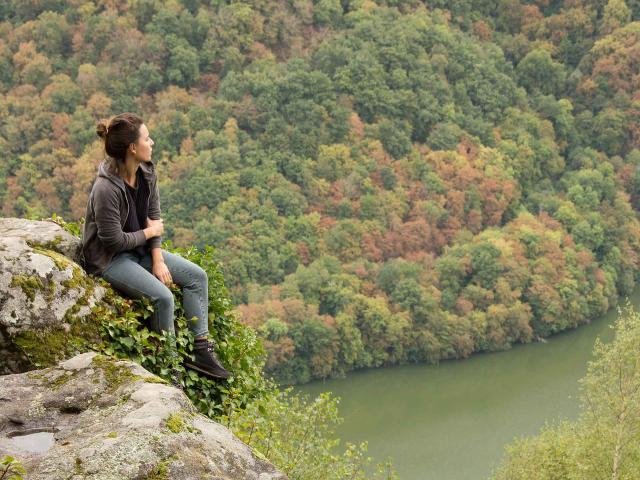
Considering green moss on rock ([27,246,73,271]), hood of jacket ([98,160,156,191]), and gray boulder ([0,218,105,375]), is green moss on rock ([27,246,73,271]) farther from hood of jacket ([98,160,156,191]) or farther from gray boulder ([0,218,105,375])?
hood of jacket ([98,160,156,191])

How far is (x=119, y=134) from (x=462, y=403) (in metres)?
32.8

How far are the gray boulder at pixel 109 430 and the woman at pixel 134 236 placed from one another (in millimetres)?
864

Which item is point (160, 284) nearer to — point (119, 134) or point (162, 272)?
point (162, 272)

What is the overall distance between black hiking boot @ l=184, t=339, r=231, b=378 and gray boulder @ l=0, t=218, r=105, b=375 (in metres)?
0.74

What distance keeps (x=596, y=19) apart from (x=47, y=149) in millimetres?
33321

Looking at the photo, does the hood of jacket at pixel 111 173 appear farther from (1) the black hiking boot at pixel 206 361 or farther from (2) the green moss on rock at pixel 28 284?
(1) the black hiking boot at pixel 206 361

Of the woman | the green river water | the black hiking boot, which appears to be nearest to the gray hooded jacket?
the woman

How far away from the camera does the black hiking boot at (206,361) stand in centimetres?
620

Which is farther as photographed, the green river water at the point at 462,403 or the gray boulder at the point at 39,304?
the green river water at the point at 462,403

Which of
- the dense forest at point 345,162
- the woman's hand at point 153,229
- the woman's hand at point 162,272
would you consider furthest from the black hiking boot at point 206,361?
the dense forest at point 345,162

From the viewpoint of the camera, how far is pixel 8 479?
3.82 meters

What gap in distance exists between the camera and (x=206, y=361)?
6312 millimetres

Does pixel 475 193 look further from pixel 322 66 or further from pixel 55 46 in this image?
pixel 55 46

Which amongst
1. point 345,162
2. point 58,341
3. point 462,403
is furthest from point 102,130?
point 345,162
